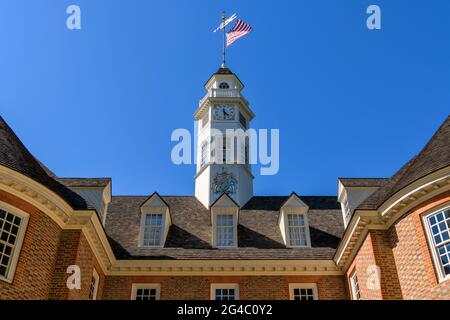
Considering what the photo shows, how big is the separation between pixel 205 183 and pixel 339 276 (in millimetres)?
10920

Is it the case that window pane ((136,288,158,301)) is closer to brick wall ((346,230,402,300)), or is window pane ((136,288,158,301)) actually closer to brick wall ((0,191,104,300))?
brick wall ((0,191,104,300))

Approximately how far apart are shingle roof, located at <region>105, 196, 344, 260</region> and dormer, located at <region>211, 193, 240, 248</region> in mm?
469

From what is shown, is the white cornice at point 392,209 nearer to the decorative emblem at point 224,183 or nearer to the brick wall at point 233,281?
the brick wall at point 233,281

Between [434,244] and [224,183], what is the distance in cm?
1526

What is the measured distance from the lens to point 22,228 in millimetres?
15398

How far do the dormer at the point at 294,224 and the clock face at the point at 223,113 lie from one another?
1023 centimetres

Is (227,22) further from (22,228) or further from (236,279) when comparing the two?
(22,228)

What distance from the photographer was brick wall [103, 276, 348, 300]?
Result: 2053 cm

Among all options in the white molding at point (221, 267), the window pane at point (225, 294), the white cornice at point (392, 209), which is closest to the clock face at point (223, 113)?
the white molding at point (221, 267)

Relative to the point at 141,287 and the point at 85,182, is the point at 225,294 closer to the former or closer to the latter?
the point at 141,287

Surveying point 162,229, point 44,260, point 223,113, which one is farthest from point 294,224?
point 44,260

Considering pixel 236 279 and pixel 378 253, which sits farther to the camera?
pixel 236 279
